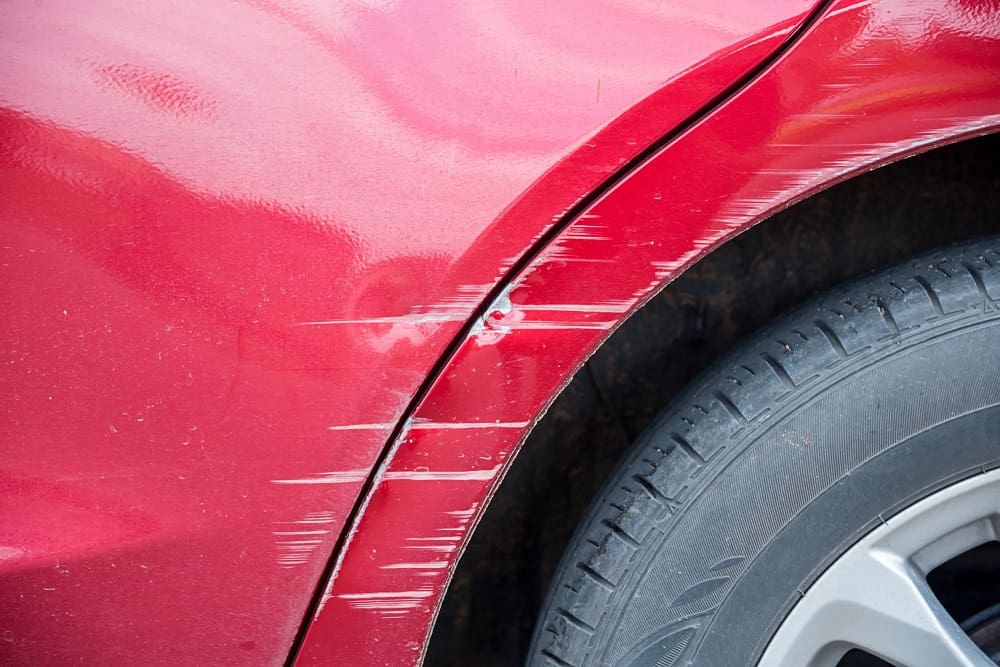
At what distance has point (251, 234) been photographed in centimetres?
73

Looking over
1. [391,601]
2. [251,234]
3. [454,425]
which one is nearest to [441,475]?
[454,425]

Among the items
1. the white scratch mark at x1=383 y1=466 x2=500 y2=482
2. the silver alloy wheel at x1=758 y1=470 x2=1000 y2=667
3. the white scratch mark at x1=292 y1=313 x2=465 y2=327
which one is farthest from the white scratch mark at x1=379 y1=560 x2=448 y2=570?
the silver alloy wheel at x1=758 y1=470 x2=1000 y2=667

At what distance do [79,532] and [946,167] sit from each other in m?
1.21

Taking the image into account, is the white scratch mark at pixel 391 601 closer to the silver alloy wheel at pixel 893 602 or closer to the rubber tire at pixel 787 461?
the rubber tire at pixel 787 461

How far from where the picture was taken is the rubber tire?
2.82ft

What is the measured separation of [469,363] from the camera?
79cm

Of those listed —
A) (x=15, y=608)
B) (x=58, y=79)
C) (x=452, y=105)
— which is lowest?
(x=15, y=608)

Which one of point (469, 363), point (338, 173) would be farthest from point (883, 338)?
point (338, 173)

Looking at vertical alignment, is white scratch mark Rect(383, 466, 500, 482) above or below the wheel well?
below

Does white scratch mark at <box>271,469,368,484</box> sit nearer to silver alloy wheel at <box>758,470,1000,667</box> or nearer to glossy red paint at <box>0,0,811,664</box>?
glossy red paint at <box>0,0,811,664</box>

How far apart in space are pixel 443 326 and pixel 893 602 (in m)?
0.63

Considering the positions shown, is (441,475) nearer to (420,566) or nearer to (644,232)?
(420,566)

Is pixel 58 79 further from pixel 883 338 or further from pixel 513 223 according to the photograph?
pixel 883 338

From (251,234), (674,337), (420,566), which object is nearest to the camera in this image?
(251,234)
